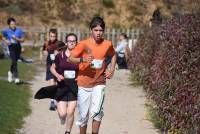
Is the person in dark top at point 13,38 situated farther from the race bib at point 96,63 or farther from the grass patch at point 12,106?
the race bib at point 96,63

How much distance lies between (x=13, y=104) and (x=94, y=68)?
4686 millimetres

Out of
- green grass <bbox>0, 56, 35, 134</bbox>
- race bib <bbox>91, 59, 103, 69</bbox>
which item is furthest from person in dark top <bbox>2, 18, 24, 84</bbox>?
race bib <bbox>91, 59, 103, 69</bbox>

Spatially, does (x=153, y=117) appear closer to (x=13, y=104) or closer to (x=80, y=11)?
(x=13, y=104)

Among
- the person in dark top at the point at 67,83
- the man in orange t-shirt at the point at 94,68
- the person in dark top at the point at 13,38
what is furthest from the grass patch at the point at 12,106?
the man in orange t-shirt at the point at 94,68

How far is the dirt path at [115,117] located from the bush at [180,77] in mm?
701

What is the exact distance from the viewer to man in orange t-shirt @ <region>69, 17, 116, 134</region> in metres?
8.77

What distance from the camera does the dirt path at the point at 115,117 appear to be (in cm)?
1090

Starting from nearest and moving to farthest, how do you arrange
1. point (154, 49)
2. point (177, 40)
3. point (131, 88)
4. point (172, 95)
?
point (172, 95) → point (177, 40) → point (154, 49) → point (131, 88)

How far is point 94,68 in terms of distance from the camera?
878cm

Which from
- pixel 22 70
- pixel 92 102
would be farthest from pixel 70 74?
pixel 22 70

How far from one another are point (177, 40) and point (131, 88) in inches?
278

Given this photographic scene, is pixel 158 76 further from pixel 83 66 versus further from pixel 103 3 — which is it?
pixel 103 3

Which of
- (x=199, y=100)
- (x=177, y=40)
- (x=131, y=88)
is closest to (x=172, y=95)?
(x=177, y=40)

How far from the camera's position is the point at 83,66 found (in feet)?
29.1
